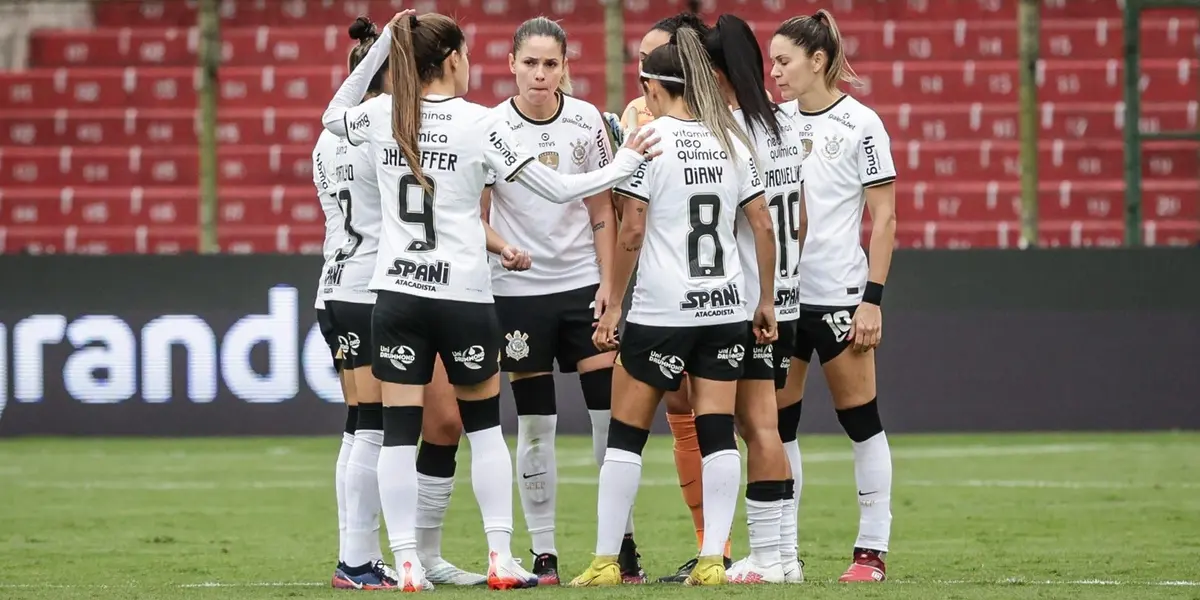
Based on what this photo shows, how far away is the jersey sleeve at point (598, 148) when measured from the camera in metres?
6.64

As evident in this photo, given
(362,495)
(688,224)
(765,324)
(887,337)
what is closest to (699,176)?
(688,224)

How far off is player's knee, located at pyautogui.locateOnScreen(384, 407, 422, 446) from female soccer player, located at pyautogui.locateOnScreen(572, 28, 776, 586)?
67 centimetres

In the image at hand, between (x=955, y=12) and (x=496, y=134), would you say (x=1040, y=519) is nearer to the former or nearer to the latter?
(x=496, y=134)

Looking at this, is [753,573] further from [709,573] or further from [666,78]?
[666,78]

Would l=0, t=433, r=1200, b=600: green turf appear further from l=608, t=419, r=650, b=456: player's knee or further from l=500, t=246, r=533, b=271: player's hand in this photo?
l=500, t=246, r=533, b=271: player's hand

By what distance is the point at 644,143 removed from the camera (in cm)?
589

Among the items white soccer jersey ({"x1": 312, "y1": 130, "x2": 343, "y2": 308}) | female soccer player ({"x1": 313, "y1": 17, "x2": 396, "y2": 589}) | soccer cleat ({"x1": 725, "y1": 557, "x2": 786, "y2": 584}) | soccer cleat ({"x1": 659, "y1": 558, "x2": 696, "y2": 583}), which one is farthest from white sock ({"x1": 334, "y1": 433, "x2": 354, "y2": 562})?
soccer cleat ({"x1": 725, "y1": 557, "x2": 786, "y2": 584})

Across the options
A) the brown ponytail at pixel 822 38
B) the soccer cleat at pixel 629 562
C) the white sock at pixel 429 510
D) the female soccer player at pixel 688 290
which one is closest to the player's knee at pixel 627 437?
the female soccer player at pixel 688 290

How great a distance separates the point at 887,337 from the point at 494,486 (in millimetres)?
7917

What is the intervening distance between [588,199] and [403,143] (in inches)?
43.0

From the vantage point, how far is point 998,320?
13.5 meters

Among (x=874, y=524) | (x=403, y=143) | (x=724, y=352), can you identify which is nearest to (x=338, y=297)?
(x=403, y=143)

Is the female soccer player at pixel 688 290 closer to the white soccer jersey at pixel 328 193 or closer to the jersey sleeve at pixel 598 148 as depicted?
the jersey sleeve at pixel 598 148

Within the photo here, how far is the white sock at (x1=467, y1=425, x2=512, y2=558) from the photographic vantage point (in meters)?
5.99
